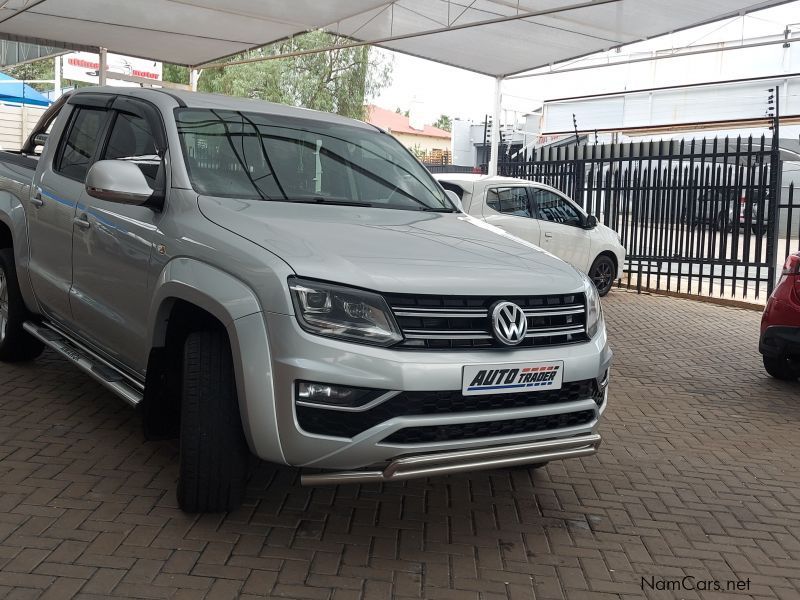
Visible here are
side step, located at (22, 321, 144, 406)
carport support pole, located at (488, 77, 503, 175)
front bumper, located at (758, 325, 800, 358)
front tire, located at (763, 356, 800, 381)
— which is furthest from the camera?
carport support pole, located at (488, 77, 503, 175)

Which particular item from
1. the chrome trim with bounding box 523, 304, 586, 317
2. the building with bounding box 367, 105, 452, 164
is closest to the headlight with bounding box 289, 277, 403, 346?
the chrome trim with bounding box 523, 304, 586, 317

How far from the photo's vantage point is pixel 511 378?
344 centimetres

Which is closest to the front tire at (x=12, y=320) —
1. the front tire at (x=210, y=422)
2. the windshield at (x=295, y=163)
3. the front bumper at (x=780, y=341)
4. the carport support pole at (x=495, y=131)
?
the windshield at (x=295, y=163)

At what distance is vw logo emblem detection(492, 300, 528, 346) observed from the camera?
3443 millimetres

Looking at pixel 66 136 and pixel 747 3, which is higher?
pixel 747 3

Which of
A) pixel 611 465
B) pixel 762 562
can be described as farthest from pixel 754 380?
pixel 762 562

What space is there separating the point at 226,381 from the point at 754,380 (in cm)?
555

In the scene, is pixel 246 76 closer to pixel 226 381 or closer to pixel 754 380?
pixel 754 380

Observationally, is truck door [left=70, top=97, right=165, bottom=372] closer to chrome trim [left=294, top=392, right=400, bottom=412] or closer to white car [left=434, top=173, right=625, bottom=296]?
chrome trim [left=294, top=392, right=400, bottom=412]

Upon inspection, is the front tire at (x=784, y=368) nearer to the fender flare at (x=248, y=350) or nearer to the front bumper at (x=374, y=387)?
the front bumper at (x=374, y=387)

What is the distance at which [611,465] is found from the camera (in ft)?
16.3

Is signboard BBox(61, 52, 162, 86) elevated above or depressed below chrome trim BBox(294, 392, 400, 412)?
above

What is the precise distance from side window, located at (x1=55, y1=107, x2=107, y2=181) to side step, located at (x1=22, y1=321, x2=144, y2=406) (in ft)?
3.26

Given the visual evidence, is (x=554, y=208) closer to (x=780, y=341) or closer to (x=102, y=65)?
(x=780, y=341)
